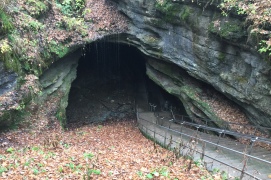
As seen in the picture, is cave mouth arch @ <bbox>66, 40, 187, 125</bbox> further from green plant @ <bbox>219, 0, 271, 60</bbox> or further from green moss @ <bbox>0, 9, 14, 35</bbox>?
green plant @ <bbox>219, 0, 271, 60</bbox>

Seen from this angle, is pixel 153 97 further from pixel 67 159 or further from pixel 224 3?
pixel 67 159

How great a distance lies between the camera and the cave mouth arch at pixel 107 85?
18.1 meters

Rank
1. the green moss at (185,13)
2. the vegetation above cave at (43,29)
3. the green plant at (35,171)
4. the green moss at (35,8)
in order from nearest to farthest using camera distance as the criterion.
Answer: the green plant at (35,171)
the vegetation above cave at (43,29)
the green moss at (185,13)
the green moss at (35,8)

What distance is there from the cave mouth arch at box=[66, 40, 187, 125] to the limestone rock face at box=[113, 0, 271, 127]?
3.63m

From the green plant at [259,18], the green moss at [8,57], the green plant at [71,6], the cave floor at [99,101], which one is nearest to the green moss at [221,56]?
the green plant at [259,18]

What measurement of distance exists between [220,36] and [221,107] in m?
3.56

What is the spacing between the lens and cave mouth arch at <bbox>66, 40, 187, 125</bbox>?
18094 mm

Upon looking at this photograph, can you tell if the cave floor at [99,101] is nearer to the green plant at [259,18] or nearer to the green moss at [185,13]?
the green moss at [185,13]

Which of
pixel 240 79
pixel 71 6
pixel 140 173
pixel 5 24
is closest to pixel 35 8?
pixel 5 24

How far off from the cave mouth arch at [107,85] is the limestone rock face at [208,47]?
3631 millimetres

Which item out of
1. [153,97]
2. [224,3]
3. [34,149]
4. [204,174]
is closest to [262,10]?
[224,3]

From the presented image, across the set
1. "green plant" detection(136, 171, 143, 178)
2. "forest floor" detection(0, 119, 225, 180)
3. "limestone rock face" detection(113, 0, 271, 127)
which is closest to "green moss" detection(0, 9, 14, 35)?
"forest floor" detection(0, 119, 225, 180)

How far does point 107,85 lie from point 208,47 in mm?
10757

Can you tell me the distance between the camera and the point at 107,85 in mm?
20219
